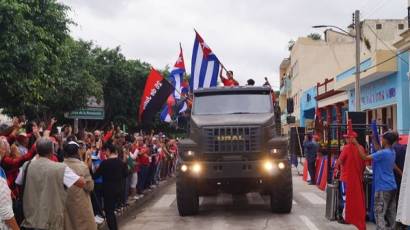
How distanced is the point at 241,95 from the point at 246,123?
131cm

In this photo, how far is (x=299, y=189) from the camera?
1922 cm

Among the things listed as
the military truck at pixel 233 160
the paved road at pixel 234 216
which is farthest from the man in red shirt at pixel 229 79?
the military truck at pixel 233 160

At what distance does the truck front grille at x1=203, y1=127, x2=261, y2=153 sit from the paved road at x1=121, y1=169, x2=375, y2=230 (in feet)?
4.79

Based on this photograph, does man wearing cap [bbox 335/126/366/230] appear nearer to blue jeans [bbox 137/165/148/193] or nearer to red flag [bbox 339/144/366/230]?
red flag [bbox 339/144/366/230]

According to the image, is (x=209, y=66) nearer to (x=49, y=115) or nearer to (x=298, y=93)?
(x=49, y=115)

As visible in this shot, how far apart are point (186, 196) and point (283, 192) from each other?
2.06 metres

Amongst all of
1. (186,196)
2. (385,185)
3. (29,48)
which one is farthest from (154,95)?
(385,185)

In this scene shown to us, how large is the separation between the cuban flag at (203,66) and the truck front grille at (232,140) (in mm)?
6574

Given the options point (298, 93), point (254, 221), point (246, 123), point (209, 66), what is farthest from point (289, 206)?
point (298, 93)

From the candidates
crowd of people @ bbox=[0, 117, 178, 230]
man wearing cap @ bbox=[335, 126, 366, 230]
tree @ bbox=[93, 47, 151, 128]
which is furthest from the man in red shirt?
tree @ bbox=[93, 47, 151, 128]

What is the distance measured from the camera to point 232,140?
499 inches

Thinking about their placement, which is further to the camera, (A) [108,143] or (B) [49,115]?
(B) [49,115]

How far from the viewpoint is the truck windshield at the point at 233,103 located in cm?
1367

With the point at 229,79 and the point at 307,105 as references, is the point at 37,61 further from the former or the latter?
the point at 307,105
